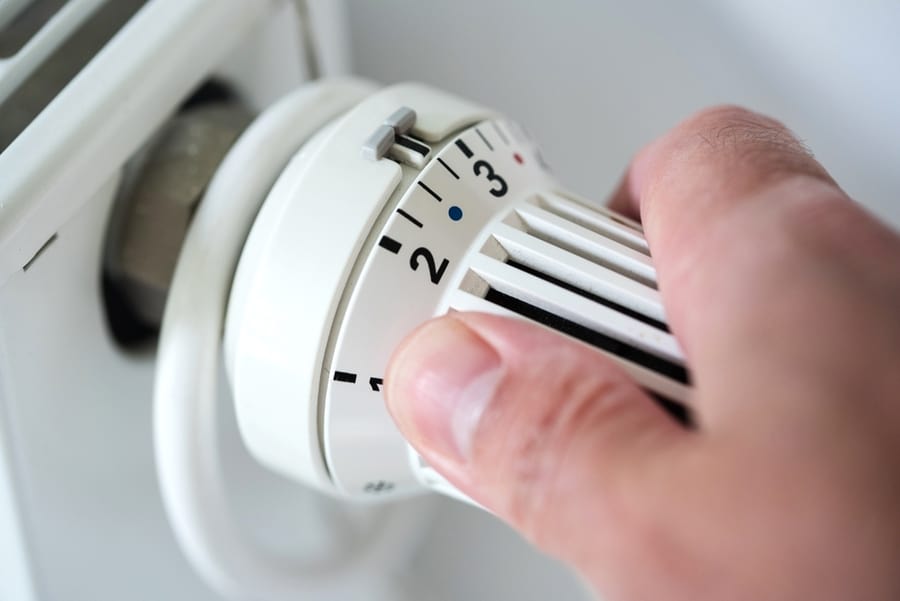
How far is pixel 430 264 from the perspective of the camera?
0.28 meters

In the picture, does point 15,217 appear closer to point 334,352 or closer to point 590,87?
point 334,352

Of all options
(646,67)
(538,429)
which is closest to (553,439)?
(538,429)

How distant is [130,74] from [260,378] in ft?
0.38

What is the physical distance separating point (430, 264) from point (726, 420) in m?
0.11

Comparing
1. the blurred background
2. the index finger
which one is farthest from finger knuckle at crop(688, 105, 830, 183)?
the blurred background

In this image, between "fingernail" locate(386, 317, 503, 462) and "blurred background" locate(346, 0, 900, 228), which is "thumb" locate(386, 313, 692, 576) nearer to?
"fingernail" locate(386, 317, 503, 462)

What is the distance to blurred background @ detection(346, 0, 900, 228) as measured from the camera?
0.39 meters

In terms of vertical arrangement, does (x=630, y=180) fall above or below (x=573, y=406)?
above

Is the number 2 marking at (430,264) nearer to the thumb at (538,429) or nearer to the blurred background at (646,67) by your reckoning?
the thumb at (538,429)

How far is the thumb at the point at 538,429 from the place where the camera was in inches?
8.1

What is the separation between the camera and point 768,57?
410mm

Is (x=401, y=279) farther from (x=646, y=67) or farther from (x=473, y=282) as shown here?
(x=646, y=67)

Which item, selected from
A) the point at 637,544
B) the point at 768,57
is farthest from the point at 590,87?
the point at 637,544

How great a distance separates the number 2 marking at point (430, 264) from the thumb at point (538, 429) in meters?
0.03
